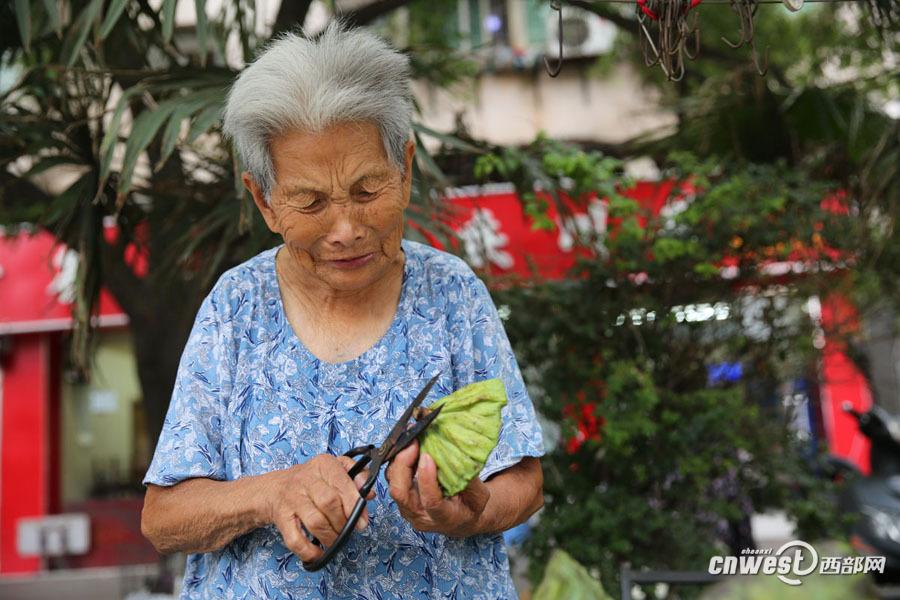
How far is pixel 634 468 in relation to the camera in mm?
A: 4336

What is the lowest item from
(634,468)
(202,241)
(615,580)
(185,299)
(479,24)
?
(615,580)

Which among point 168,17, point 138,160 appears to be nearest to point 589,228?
point 138,160

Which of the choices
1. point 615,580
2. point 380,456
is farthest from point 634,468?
point 380,456

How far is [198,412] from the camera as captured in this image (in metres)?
1.48

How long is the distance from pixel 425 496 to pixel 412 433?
8cm

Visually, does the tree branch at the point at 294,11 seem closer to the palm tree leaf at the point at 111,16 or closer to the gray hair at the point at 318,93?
the palm tree leaf at the point at 111,16

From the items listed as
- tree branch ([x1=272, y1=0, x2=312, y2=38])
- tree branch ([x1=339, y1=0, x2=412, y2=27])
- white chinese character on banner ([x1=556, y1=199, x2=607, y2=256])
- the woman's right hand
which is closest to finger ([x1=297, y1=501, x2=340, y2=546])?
the woman's right hand

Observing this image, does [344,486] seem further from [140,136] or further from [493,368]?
[140,136]

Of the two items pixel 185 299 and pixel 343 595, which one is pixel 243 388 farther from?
pixel 185 299

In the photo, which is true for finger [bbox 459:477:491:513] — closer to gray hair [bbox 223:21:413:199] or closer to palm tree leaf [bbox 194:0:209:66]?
gray hair [bbox 223:21:413:199]

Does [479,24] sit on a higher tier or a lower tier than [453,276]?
higher

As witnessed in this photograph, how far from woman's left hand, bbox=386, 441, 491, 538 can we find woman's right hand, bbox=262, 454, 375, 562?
47mm

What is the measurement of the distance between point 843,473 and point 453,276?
175 inches

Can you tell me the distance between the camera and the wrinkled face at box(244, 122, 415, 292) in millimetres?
1458
